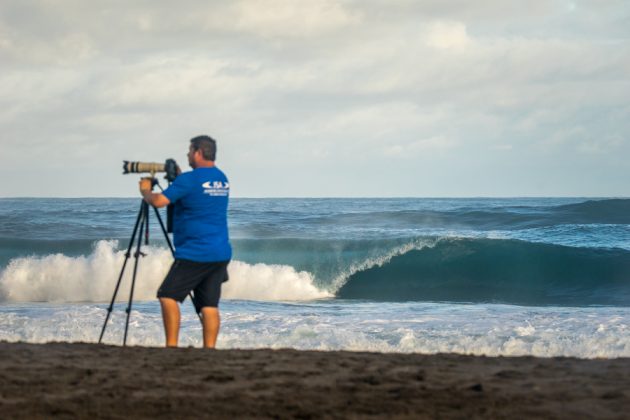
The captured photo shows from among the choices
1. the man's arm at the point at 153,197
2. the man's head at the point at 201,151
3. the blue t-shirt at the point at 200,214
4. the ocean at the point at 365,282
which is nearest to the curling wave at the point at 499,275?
the ocean at the point at 365,282

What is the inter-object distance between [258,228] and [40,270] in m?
11.1

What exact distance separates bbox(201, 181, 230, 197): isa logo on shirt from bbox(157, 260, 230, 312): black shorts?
50cm

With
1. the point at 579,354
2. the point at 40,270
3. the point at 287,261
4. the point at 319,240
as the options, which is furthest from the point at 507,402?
the point at 319,240

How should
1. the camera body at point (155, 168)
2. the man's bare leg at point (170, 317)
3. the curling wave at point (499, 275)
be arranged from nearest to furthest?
the man's bare leg at point (170, 317), the camera body at point (155, 168), the curling wave at point (499, 275)

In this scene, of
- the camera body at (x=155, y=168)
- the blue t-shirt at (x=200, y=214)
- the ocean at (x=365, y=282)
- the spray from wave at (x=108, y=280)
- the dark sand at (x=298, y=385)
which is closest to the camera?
the dark sand at (x=298, y=385)

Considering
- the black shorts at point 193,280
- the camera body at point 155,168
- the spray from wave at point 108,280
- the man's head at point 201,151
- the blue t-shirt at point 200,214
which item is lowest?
the spray from wave at point 108,280

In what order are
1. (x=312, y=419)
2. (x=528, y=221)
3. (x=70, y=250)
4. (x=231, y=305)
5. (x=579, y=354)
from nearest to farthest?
1. (x=312, y=419)
2. (x=579, y=354)
3. (x=231, y=305)
4. (x=70, y=250)
5. (x=528, y=221)

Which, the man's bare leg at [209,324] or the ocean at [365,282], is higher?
the man's bare leg at [209,324]

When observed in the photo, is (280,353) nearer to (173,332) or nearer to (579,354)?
(173,332)

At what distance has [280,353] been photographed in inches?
229

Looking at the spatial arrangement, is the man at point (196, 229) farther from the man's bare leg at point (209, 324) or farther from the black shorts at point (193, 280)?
the man's bare leg at point (209, 324)

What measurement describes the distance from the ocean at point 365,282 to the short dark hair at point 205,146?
11.3 feet

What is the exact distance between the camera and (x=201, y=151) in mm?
6070

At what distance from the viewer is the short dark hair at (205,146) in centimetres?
607
